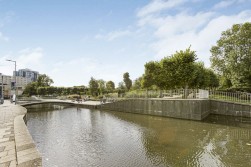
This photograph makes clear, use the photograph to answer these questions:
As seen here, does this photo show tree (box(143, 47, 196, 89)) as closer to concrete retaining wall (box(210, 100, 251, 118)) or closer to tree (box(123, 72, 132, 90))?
concrete retaining wall (box(210, 100, 251, 118))

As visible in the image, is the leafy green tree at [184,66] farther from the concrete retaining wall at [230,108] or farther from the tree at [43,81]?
the tree at [43,81]

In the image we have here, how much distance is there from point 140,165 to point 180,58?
1852 cm

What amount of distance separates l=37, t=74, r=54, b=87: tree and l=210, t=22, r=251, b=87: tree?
2631 inches

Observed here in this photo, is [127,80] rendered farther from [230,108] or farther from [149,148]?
[149,148]

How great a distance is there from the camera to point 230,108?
20.1 metres

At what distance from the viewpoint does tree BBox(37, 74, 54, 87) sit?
2952 inches

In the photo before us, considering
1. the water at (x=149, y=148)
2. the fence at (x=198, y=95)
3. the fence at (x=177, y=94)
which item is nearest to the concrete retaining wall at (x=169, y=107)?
the fence at (x=177, y=94)

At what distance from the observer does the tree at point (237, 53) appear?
85.9 feet

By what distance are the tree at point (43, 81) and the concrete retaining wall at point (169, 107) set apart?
59.2 m

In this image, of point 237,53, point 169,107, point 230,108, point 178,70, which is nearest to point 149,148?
point 169,107

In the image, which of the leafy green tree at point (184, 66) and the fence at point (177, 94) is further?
the leafy green tree at point (184, 66)

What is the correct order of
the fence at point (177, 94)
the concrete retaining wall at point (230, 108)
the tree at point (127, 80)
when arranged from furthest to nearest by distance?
1. the tree at point (127, 80)
2. the fence at point (177, 94)
3. the concrete retaining wall at point (230, 108)

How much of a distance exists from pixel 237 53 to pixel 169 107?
52.3 ft

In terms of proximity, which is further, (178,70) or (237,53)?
(237,53)
